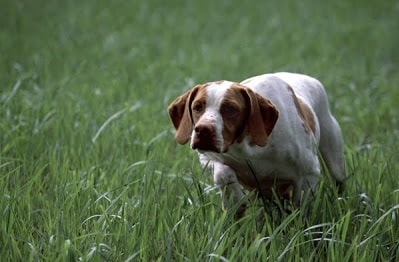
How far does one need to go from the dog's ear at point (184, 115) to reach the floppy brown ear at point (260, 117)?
261 millimetres

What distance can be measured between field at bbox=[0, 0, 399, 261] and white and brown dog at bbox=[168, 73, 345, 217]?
143 millimetres

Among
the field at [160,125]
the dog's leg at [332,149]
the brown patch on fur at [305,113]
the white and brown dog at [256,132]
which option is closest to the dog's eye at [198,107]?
the white and brown dog at [256,132]

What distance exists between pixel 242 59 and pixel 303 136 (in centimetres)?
548

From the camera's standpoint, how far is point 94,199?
3977 mm

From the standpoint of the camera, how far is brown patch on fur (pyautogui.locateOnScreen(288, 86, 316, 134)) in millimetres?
3865

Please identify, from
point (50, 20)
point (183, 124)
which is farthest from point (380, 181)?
point (50, 20)

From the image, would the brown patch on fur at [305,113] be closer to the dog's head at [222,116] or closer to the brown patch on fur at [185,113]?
the dog's head at [222,116]

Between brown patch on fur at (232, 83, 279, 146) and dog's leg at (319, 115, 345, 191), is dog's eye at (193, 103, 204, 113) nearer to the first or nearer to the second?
brown patch on fur at (232, 83, 279, 146)

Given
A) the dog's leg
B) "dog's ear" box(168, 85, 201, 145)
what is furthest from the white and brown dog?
the dog's leg

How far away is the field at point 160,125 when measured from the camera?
133 inches

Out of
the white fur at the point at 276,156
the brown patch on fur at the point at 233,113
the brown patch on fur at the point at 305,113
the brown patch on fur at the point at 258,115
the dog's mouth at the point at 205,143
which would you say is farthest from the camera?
the brown patch on fur at the point at 305,113

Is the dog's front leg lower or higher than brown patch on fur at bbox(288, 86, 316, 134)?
lower

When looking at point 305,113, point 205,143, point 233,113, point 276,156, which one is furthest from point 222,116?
point 305,113

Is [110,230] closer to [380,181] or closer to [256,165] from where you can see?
[256,165]
